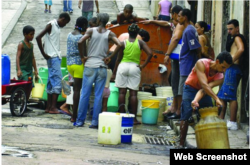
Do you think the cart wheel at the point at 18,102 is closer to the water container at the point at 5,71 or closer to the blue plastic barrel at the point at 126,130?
the water container at the point at 5,71

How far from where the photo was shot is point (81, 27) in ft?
37.4

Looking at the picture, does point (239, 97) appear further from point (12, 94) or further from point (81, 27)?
point (12, 94)

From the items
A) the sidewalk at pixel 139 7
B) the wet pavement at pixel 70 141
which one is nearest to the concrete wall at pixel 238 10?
the wet pavement at pixel 70 141

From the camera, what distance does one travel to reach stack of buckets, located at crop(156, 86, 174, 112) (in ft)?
41.4

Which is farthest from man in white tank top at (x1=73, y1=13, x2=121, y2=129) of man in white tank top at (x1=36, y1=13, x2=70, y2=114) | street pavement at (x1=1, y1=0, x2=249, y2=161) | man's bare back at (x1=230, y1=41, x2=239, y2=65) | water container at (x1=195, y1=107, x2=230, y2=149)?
street pavement at (x1=1, y1=0, x2=249, y2=161)

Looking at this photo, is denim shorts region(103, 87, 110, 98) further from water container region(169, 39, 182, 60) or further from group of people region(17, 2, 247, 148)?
water container region(169, 39, 182, 60)

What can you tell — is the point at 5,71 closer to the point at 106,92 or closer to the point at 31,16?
the point at 106,92

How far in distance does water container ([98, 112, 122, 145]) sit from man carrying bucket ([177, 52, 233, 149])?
96 cm

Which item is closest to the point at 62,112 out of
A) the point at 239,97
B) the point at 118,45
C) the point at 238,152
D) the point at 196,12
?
the point at 118,45

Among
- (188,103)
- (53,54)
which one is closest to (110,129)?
(188,103)

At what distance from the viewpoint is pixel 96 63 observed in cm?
1073

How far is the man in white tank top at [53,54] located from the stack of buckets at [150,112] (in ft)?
5.91

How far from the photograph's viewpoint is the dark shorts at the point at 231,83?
33.7ft

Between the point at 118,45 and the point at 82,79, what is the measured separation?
0.99m
